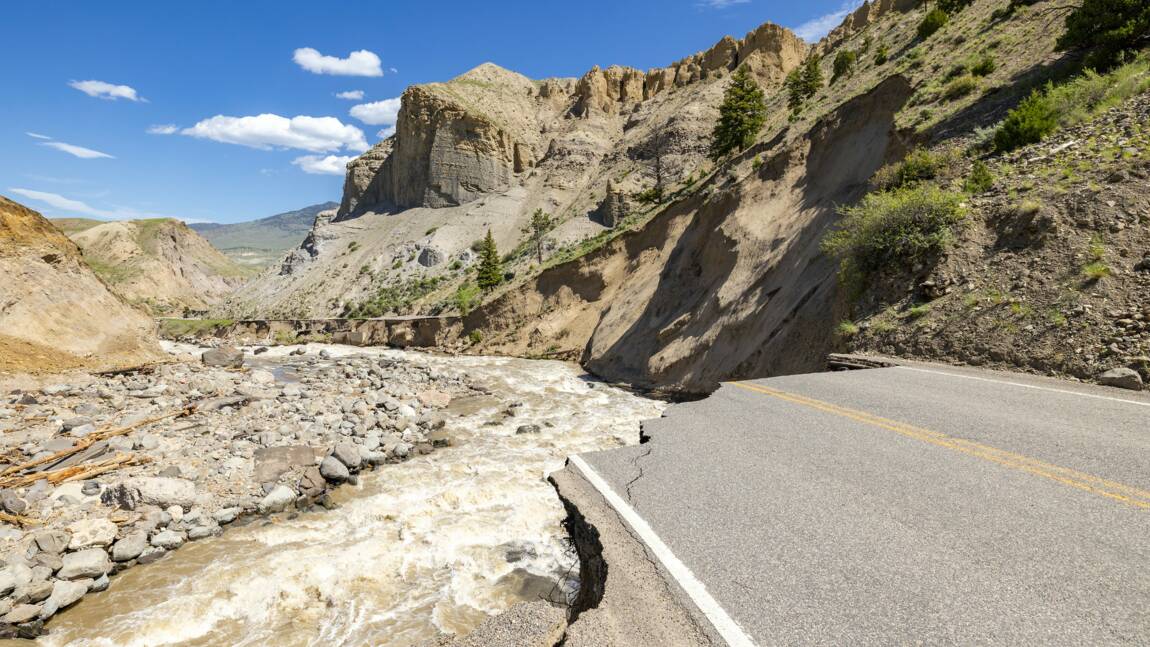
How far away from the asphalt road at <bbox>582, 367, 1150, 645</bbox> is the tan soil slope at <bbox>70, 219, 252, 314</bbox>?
10235 centimetres

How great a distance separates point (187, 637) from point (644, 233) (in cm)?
3187

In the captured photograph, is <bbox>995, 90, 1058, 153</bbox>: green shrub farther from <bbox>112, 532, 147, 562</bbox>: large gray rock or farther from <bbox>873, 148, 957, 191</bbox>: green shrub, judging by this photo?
<bbox>112, 532, 147, 562</bbox>: large gray rock


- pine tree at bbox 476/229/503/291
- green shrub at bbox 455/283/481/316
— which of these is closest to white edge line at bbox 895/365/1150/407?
green shrub at bbox 455/283/481/316

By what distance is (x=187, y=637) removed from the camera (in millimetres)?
6625

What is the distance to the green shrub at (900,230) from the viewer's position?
11711 millimetres

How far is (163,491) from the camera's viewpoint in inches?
377

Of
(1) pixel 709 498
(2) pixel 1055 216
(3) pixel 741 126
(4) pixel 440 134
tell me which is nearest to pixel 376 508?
(1) pixel 709 498

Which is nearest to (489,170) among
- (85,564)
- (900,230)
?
(900,230)

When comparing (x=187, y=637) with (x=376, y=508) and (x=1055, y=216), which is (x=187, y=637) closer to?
(x=376, y=508)

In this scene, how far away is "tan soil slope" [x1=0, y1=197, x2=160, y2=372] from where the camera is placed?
59.4 ft

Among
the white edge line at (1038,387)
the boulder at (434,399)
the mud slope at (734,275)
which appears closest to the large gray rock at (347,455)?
the boulder at (434,399)

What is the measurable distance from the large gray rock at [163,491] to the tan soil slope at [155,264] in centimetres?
9211

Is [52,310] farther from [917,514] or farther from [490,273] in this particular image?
[490,273]

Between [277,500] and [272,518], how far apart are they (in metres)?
0.55
